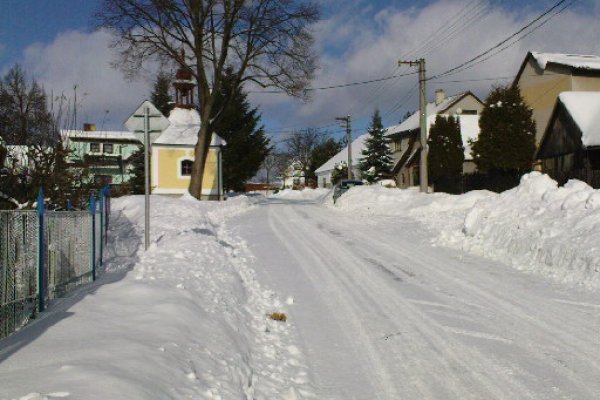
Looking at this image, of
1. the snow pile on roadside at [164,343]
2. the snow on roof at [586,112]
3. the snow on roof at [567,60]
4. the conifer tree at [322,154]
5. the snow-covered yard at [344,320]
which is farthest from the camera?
the conifer tree at [322,154]

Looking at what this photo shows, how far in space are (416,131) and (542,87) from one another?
1525cm

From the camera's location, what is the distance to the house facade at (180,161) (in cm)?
3825

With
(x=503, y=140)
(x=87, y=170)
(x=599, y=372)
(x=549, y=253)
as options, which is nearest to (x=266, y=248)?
(x=87, y=170)

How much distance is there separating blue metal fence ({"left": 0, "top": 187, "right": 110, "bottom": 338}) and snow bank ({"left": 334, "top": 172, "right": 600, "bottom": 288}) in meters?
8.24

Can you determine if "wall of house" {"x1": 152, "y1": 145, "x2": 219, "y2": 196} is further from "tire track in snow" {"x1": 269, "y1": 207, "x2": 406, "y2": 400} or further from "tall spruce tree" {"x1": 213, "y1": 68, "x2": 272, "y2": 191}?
"tire track in snow" {"x1": 269, "y1": 207, "x2": 406, "y2": 400}

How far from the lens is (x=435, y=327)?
687 cm

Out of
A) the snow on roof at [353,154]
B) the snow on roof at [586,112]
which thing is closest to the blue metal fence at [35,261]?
the snow on roof at [586,112]

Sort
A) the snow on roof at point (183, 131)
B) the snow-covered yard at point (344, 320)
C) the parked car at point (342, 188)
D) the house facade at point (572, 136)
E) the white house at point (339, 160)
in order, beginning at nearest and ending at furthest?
the snow-covered yard at point (344, 320) → the house facade at point (572, 136) → the parked car at point (342, 188) → the snow on roof at point (183, 131) → the white house at point (339, 160)

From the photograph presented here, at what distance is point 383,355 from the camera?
19.3 feet

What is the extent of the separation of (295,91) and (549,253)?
22.9 metres

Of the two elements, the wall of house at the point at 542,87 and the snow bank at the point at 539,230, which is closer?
the snow bank at the point at 539,230

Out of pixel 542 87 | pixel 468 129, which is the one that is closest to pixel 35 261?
pixel 542 87

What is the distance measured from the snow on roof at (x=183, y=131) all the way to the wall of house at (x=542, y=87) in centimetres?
2259

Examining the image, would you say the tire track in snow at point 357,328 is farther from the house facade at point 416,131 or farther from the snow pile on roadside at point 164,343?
the house facade at point 416,131
